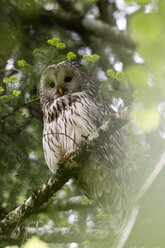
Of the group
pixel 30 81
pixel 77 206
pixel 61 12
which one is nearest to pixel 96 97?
pixel 30 81

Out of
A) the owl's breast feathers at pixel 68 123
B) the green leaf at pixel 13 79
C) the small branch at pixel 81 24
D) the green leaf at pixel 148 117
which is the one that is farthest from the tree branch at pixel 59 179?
the small branch at pixel 81 24

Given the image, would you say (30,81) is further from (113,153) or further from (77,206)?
(77,206)

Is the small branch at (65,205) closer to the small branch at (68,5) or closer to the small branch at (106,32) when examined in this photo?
the small branch at (106,32)

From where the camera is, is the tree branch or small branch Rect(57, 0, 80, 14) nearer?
the tree branch

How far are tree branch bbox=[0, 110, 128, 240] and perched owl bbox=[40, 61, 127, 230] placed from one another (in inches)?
7.3

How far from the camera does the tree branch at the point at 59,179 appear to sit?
228cm

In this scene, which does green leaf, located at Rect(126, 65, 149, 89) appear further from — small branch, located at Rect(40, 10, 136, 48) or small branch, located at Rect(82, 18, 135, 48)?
small branch, located at Rect(40, 10, 136, 48)

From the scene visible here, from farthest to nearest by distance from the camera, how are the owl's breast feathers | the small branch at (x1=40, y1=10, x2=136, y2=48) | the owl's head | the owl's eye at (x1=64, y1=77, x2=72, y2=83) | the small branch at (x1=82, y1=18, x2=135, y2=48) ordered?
1. the small branch at (x1=40, y1=10, x2=136, y2=48)
2. the small branch at (x1=82, y1=18, x2=135, y2=48)
3. the owl's eye at (x1=64, y1=77, x2=72, y2=83)
4. the owl's head
5. the owl's breast feathers

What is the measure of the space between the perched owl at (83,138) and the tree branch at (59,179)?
19 centimetres

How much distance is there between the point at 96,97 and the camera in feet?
11.6

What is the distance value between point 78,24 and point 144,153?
89.5 inches

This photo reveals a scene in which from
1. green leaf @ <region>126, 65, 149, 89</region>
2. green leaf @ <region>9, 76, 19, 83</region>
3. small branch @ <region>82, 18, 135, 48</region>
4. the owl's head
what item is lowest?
green leaf @ <region>126, 65, 149, 89</region>

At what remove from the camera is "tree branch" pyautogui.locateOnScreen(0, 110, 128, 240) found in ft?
7.48

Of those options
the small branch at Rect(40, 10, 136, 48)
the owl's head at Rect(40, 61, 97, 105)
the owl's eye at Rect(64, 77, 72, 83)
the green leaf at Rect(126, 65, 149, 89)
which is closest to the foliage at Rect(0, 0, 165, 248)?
the small branch at Rect(40, 10, 136, 48)
